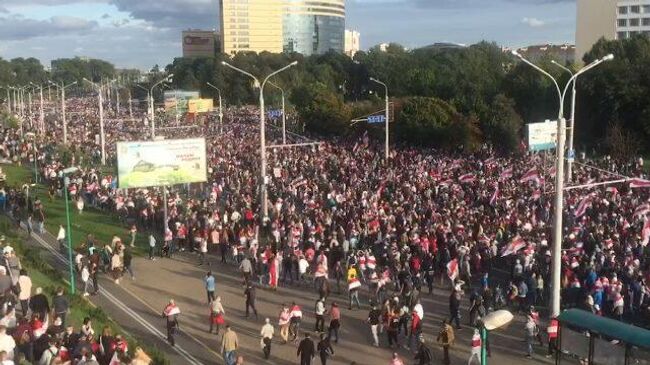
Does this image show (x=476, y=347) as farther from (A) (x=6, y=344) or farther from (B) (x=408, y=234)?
(A) (x=6, y=344)

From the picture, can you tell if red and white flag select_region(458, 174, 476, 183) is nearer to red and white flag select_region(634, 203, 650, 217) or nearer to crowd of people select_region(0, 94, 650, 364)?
crowd of people select_region(0, 94, 650, 364)

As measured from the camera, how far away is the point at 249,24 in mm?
185250

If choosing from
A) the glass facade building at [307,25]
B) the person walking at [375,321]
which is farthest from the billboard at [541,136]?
the glass facade building at [307,25]

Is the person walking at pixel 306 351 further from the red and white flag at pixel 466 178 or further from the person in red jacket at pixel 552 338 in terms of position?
the red and white flag at pixel 466 178

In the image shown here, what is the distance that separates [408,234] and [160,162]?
10174 millimetres

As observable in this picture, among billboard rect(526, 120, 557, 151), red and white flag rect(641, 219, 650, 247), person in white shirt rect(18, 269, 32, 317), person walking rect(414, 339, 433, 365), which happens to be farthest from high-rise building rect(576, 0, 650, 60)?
person in white shirt rect(18, 269, 32, 317)

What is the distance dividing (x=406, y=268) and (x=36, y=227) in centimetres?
1738

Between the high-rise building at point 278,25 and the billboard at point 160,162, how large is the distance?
523ft

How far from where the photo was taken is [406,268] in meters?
21.0

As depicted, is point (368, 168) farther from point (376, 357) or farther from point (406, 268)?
point (376, 357)

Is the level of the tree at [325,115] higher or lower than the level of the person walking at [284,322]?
higher

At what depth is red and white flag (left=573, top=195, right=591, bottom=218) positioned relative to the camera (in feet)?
81.7

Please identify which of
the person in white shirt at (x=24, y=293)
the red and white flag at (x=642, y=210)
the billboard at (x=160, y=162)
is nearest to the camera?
the person in white shirt at (x=24, y=293)

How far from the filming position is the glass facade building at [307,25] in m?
191
